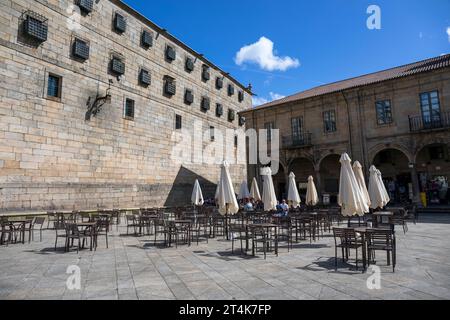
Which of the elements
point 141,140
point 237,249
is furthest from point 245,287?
point 141,140

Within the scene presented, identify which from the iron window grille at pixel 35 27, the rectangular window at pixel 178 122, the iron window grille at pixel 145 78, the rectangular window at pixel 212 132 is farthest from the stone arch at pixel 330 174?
the iron window grille at pixel 35 27

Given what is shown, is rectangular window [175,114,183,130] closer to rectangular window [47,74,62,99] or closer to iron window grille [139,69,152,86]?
iron window grille [139,69,152,86]

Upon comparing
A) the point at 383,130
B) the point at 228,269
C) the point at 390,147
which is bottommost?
the point at 228,269

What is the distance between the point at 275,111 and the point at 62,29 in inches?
652

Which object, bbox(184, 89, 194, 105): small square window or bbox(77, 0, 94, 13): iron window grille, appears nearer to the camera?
bbox(77, 0, 94, 13): iron window grille

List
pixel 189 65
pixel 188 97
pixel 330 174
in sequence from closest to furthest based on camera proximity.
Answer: pixel 330 174 → pixel 188 97 → pixel 189 65

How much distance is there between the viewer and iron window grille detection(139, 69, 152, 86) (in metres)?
20.7

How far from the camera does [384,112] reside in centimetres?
2033

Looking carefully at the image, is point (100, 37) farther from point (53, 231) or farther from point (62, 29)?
point (53, 231)

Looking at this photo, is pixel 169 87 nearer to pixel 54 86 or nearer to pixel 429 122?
pixel 54 86

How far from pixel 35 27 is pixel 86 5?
3.95m

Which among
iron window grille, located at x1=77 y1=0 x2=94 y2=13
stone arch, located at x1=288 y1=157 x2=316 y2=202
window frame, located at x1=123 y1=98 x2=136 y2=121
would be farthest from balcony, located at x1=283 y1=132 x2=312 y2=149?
iron window grille, located at x1=77 y1=0 x2=94 y2=13

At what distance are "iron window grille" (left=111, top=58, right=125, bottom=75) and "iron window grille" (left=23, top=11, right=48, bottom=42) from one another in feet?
14.0

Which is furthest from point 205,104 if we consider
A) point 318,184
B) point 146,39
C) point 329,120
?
point 318,184
